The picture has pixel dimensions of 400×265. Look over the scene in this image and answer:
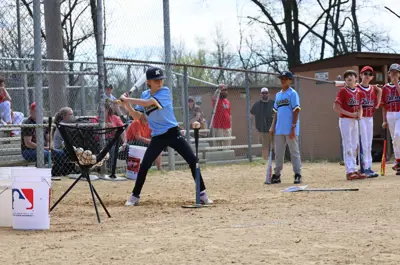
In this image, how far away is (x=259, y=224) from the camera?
7.05 metres

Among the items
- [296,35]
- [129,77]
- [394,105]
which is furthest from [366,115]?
[296,35]

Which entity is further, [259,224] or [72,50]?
[72,50]

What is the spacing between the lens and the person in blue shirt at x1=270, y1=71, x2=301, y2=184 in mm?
11727

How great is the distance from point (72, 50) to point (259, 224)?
945 centimetres

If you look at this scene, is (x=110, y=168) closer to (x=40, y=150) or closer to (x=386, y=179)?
(x=40, y=150)

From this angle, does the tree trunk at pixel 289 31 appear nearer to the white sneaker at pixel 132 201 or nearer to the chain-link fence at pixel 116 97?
the chain-link fence at pixel 116 97

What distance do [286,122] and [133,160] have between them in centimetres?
265

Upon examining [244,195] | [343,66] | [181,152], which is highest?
[343,66]

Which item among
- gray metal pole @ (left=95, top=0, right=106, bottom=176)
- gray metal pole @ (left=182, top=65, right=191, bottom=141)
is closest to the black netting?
gray metal pole @ (left=95, top=0, right=106, bottom=176)

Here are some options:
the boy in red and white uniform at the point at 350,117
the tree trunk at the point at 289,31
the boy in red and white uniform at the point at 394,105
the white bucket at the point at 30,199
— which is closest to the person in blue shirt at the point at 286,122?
the boy in red and white uniform at the point at 350,117

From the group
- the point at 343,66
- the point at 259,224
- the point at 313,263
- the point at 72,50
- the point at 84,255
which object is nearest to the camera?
the point at 313,263

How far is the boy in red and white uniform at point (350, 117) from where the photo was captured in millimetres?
11852

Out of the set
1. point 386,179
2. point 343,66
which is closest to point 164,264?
point 386,179

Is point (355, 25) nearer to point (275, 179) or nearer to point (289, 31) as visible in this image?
point (289, 31)
